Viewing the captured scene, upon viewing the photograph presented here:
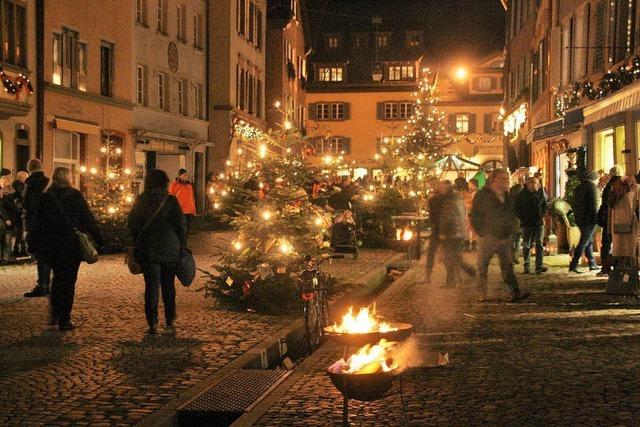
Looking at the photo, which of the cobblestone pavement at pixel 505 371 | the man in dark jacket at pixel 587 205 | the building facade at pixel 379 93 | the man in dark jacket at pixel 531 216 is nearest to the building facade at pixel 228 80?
the man in dark jacket at pixel 531 216

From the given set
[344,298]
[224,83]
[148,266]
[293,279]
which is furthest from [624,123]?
[224,83]

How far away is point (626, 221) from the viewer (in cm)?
1456

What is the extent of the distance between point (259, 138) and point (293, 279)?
7.39ft

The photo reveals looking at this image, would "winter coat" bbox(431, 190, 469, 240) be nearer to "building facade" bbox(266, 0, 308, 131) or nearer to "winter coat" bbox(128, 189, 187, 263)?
"winter coat" bbox(128, 189, 187, 263)

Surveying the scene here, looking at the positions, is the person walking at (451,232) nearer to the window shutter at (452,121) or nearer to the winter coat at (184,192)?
the winter coat at (184,192)

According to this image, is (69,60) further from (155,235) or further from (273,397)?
(273,397)

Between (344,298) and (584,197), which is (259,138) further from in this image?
(584,197)

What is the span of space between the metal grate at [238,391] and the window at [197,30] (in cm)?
3563

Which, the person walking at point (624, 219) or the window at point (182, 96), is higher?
the window at point (182, 96)

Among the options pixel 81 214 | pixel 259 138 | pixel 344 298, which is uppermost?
pixel 259 138

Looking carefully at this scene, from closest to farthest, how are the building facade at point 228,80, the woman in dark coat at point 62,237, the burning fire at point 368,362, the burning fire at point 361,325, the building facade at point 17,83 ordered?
the burning fire at point 368,362 → the burning fire at point 361,325 → the woman in dark coat at point 62,237 → the building facade at point 17,83 → the building facade at point 228,80

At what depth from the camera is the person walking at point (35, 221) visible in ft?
37.7

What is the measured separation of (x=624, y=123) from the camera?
73.8 ft

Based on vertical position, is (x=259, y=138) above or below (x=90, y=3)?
below
